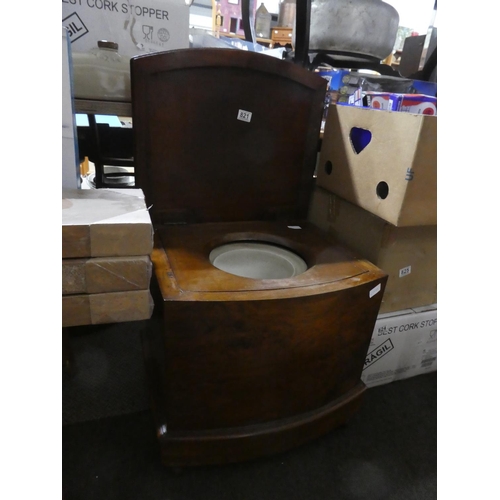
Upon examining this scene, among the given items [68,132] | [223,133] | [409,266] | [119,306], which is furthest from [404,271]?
[68,132]

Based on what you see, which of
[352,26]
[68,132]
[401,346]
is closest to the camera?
[68,132]

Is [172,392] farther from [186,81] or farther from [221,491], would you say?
[186,81]

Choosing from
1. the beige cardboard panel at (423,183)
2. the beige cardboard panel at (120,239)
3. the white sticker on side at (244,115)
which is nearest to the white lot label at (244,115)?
the white sticker on side at (244,115)

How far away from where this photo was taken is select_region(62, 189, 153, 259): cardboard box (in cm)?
58

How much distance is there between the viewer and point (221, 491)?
876 mm

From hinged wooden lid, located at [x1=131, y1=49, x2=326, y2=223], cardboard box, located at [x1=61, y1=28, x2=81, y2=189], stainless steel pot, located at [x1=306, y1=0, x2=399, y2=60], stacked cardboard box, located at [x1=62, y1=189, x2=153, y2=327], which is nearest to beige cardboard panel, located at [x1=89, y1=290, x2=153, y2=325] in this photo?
stacked cardboard box, located at [x1=62, y1=189, x2=153, y2=327]

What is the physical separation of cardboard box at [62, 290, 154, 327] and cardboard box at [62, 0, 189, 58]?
0.73 meters

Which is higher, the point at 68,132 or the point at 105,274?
the point at 68,132

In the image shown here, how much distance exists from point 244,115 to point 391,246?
55cm

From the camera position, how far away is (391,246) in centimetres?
102

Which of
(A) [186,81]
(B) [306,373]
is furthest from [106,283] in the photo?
(A) [186,81]

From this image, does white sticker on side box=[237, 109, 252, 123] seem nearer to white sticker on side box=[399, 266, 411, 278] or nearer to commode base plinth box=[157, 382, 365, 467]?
white sticker on side box=[399, 266, 411, 278]

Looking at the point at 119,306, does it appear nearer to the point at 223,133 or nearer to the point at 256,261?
the point at 256,261

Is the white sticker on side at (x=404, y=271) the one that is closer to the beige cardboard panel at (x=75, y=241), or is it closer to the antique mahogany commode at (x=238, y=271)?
the antique mahogany commode at (x=238, y=271)
